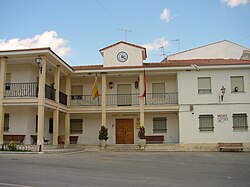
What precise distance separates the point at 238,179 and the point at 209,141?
42.3 ft

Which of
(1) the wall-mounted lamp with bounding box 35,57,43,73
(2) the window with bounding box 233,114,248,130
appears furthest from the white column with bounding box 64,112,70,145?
(2) the window with bounding box 233,114,248,130

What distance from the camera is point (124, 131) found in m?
23.5

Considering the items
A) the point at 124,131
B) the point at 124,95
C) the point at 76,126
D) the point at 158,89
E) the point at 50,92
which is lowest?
the point at 124,131

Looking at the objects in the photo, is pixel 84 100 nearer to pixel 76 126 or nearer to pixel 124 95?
pixel 76 126

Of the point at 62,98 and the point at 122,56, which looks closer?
the point at 62,98

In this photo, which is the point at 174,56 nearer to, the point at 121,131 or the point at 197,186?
the point at 121,131

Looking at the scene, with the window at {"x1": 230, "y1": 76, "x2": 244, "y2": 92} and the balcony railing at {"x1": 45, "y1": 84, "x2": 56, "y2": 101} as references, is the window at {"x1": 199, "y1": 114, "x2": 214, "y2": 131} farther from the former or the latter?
the balcony railing at {"x1": 45, "y1": 84, "x2": 56, "y2": 101}

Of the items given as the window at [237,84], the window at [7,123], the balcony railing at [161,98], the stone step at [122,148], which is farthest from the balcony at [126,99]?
the window at [7,123]

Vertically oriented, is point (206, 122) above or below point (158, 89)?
below

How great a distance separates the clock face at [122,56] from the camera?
22.7 meters

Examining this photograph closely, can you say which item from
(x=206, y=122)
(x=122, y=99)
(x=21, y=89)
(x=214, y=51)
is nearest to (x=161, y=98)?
(x=122, y=99)

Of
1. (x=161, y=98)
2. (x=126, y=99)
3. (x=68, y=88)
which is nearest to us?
(x=68, y=88)

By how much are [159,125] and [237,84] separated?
6597 millimetres

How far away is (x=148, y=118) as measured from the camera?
2336 cm
